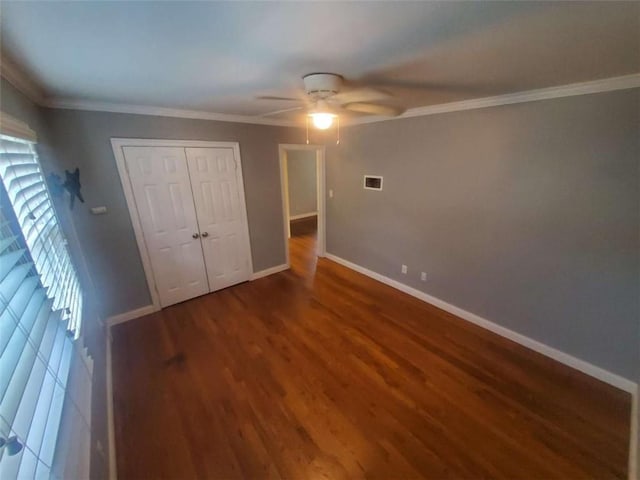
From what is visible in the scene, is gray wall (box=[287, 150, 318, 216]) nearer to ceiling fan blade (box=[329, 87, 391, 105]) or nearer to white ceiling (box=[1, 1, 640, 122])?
ceiling fan blade (box=[329, 87, 391, 105])

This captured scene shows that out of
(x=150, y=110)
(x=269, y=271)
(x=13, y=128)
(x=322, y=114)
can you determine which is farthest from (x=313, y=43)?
(x=269, y=271)

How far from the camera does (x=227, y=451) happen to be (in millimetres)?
1656

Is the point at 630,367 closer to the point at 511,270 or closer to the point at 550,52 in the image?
the point at 511,270

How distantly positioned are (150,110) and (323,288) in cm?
288

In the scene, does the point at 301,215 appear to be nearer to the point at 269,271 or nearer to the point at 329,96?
the point at 269,271

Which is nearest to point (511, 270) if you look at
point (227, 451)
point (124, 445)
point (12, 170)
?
point (227, 451)

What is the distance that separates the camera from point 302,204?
7.50 meters

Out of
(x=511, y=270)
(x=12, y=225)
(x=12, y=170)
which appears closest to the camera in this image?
(x=12, y=225)

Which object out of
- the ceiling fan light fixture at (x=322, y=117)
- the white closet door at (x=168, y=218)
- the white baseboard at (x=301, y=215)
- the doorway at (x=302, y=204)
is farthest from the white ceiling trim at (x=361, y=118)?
the white baseboard at (x=301, y=215)

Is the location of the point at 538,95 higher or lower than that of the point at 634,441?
higher

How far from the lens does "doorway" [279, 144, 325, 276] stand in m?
4.11

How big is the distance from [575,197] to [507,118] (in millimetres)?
858

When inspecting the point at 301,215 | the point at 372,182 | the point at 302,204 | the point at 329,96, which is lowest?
the point at 301,215

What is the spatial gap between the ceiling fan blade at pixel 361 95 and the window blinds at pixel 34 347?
201 cm
